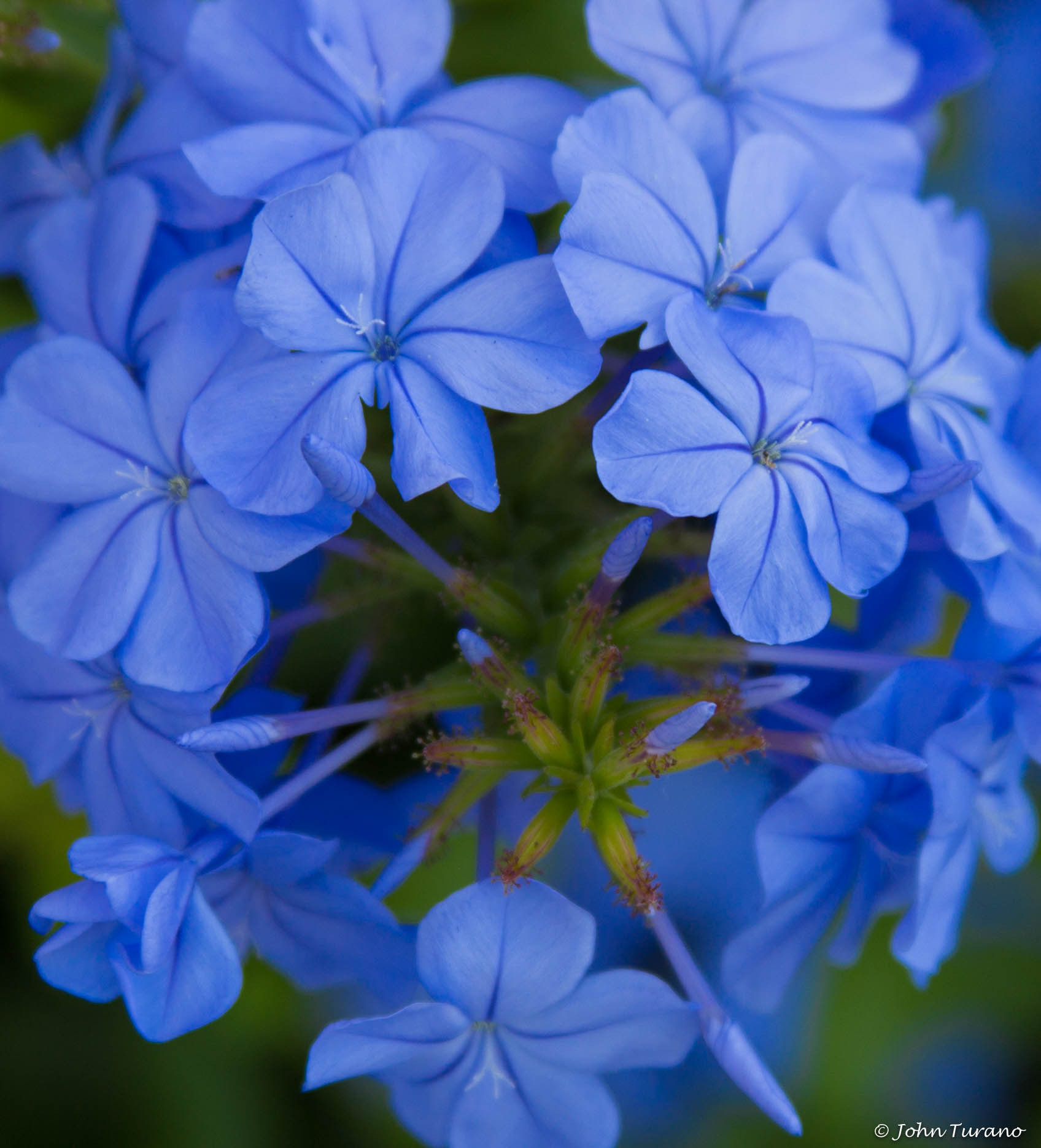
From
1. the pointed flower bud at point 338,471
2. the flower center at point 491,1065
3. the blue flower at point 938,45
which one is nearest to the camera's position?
the pointed flower bud at point 338,471

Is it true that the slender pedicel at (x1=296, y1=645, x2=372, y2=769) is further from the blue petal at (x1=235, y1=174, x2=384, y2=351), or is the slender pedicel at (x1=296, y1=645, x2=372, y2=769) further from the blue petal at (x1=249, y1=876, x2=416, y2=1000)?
the blue petal at (x1=235, y1=174, x2=384, y2=351)

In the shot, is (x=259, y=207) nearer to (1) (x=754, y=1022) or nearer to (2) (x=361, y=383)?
(2) (x=361, y=383)

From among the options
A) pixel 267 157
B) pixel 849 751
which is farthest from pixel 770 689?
pixel 267 157

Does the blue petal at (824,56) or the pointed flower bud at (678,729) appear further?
the blue petal at (824,56)

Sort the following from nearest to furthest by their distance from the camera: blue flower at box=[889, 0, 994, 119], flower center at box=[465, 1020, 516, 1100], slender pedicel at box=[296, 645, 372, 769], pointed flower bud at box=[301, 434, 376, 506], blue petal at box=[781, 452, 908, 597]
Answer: pointed flower bud at box=[301, 434, 376, 506], blue petal at box=[781, 452, 908, 597], flower center at box=[465, 1020, 516, 1100], slender pedicel at box=[296, 645, 372, 769], blue flower at box=[889, 0, 994, 119]

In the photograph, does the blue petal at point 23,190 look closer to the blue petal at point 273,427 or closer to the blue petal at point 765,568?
the blue petal at point 273,427

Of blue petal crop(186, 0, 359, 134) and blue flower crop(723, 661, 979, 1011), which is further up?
blue petal crop(186, 0, 359, 134)

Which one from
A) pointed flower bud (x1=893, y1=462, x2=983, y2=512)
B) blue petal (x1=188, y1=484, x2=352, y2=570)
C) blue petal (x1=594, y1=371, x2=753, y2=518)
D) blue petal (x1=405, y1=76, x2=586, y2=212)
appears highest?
blue petal (x1=405, y1=76, x2=586, y2=212)

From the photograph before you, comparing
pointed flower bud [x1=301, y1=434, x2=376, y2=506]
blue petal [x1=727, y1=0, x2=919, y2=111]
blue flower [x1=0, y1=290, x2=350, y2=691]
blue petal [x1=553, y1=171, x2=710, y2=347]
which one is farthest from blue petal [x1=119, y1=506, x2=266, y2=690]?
blue petal [x1=727, y1=0, x2=919, y2=111]

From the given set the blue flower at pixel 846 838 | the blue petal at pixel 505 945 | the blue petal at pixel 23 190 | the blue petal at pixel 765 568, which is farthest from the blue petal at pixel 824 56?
the blue petal at pixel 505 945
